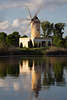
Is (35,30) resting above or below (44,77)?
above

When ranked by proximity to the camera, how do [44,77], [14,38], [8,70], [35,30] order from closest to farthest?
[44,77] < [8,70] < [35,30] < [14,38]

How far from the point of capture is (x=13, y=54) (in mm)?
75688

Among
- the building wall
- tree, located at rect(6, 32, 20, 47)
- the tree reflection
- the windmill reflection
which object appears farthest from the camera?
tree, located at rect(6, 32, 20, 47)

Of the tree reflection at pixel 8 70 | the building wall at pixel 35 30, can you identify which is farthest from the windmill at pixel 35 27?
the tree reflection at pixel 8 70

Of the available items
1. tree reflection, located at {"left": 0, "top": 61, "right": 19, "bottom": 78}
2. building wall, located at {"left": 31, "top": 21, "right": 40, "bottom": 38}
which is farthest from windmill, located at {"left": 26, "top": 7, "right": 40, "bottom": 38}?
tree reflection, located at {"left": 0, "top": 61, "right": 19, "bottom": 78}

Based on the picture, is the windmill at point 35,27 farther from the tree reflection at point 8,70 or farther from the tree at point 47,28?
the tree reflection at point 8,70

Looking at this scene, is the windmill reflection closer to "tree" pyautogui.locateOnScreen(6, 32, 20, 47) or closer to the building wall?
the building wall

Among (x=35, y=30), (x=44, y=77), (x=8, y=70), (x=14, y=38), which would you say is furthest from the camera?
(x=14, y=38)

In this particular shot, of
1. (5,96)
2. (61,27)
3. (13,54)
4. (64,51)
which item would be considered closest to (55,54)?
(64,51)

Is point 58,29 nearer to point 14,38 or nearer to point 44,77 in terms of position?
point 14,38

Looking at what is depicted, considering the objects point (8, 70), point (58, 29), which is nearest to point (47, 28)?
point (58, 29)

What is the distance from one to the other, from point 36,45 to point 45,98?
279 ft

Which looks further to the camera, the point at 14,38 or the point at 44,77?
the point at 14,38

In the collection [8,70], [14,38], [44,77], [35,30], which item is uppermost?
[35,30]
